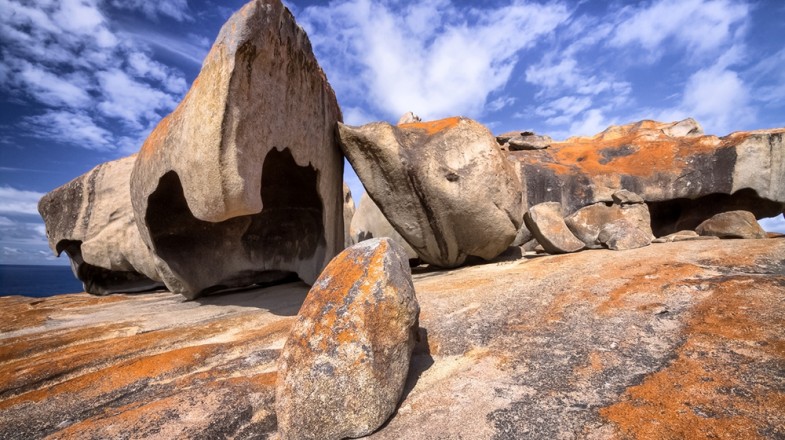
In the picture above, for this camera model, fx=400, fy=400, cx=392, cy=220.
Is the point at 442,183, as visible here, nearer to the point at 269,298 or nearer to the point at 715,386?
the point at 269,298

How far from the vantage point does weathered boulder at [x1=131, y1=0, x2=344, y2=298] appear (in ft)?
13.0

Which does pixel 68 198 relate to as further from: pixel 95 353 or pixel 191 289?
pixel 95 353

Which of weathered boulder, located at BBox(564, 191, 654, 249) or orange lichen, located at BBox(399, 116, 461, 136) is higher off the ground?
orange lichen, located at BBox(399, 116, 461, 136)

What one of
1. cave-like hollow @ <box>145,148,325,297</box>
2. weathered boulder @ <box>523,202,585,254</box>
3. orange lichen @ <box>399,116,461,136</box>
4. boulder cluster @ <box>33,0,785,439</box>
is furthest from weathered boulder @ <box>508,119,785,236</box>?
cave-like hollow @ <box>145,148,325,297</box>

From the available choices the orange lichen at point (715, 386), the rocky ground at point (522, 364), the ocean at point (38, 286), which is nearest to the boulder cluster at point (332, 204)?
the rocky ground at point (522, 364)

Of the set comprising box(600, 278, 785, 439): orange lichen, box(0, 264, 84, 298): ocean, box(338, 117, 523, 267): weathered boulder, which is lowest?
box(0, 264, 84, 298): ocean

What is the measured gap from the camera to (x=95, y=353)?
373cm

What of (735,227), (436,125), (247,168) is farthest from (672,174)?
(247,168)

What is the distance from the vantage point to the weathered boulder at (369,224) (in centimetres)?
827

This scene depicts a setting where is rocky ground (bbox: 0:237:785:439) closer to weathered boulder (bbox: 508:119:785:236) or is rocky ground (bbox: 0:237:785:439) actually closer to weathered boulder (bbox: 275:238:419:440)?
weathered boulder (bbox: 275:238:419:440)

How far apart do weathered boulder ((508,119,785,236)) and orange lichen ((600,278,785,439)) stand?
717 cm

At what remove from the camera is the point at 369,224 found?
8.77 metres

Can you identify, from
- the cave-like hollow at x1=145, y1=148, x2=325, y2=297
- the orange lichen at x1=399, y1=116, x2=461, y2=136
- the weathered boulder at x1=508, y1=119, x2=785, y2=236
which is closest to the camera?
the cave-like hollow at x1=145, y1=148, x2=325, y2=297

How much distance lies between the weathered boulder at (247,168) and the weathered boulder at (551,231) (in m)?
3.29
